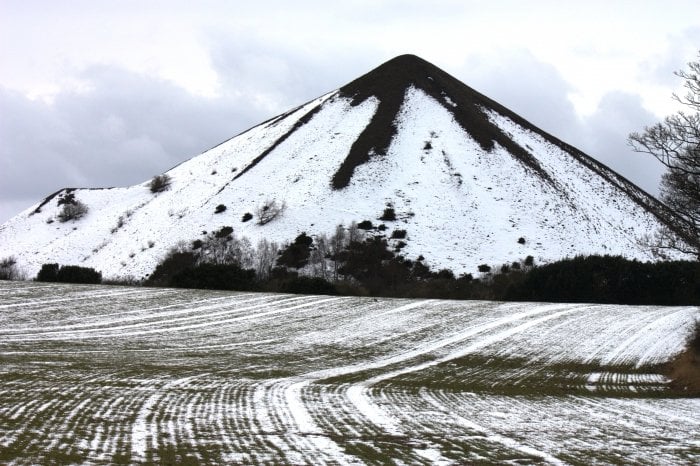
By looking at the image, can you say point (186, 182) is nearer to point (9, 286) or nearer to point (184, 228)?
point (184, 228)

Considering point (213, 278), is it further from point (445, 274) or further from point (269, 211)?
point (269, 211)

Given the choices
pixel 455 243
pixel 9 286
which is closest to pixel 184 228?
pixel 455 243

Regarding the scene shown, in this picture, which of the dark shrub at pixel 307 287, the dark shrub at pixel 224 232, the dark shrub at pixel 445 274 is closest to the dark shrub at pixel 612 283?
the dark shrub at pixel 307 287

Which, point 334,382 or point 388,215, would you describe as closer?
point 334,382

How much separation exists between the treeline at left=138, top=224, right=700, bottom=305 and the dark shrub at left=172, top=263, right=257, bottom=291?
0.07 m

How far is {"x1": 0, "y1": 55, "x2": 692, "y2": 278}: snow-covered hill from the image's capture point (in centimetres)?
8456

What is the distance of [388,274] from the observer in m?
70.4

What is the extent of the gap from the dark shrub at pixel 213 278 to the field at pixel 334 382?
13174mm

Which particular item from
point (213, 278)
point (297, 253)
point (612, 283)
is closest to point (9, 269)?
point (297, 253)

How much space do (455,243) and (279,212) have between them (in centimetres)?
2049

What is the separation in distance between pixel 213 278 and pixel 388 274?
2066 cm

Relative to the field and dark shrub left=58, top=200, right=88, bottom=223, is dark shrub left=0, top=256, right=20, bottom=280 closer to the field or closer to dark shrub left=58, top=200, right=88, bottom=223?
dark shrub left=58, top=200, right=88, bottom=223

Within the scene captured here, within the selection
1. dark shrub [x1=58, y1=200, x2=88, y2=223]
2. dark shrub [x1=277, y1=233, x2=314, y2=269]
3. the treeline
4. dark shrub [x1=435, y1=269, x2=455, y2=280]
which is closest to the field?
the treeline

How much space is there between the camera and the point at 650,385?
2022cm
